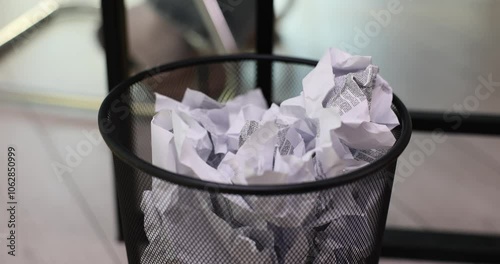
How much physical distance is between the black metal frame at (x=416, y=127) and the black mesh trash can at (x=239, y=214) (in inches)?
9.0

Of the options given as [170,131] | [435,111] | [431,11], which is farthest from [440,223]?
[170,131]

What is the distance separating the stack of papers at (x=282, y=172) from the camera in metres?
0.67

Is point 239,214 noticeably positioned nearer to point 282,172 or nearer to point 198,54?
point 282,172

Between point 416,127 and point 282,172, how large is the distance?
519 millimetres

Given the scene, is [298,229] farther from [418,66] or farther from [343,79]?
[418,66]

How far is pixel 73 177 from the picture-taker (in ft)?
4.20

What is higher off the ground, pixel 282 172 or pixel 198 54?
pixel 282 172

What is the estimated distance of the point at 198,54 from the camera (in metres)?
1.38

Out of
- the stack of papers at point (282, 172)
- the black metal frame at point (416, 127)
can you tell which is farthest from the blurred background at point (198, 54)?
the stack of papers at point (282, 172)

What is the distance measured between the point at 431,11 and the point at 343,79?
41 cm

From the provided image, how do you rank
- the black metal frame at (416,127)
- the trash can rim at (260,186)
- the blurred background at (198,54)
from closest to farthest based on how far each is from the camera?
the trash can rim at (260,186)
the black metal frame at (416,127)
the blurred background at (198,54)

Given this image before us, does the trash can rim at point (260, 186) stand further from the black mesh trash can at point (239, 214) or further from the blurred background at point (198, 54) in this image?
the blurred background at point (198, 54)

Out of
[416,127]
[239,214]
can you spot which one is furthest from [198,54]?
[239,214]

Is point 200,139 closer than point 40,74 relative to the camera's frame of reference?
Yes
